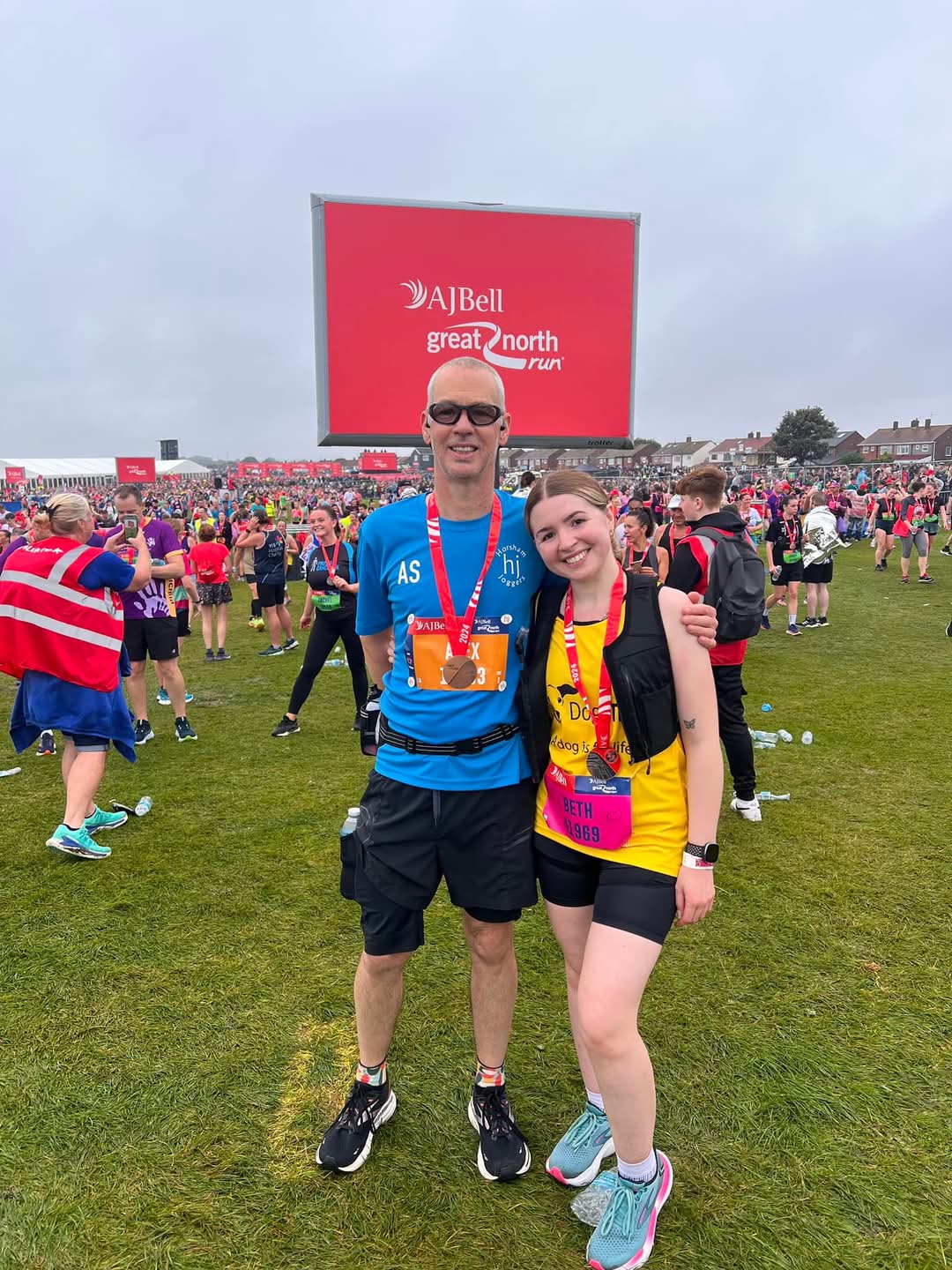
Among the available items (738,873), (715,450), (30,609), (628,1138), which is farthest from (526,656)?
(715,450)

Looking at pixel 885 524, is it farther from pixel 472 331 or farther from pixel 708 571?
pixel 472 331

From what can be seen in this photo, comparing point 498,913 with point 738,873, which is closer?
point 498,913

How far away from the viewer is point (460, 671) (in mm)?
2252

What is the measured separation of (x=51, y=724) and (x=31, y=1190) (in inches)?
109

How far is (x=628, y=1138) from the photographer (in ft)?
6.88

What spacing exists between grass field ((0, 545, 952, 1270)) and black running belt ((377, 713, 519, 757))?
1.36m

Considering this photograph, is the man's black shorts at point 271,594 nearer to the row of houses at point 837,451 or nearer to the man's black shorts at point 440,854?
the man's black shorts at point 440,854

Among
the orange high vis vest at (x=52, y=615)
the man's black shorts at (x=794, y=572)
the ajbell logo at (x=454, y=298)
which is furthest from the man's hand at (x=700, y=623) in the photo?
the man's black shorts at (x=794, y=572)

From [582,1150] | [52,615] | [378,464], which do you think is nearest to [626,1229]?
[582,1150]

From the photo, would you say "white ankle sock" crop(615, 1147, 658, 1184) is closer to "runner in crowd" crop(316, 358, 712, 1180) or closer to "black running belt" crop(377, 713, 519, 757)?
"runner in crowd" crop(316, 358, 712, 1180)

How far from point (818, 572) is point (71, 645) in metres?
10.2

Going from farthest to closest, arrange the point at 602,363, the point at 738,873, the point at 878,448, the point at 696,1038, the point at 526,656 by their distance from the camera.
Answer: the point at 878,448, the point at 738,873, the point at 602,363, the point at 696,1038, the point at 526,656

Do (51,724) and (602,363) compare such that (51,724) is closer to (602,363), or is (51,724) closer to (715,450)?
(602,363)

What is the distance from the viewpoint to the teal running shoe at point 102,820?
16.5 feet
